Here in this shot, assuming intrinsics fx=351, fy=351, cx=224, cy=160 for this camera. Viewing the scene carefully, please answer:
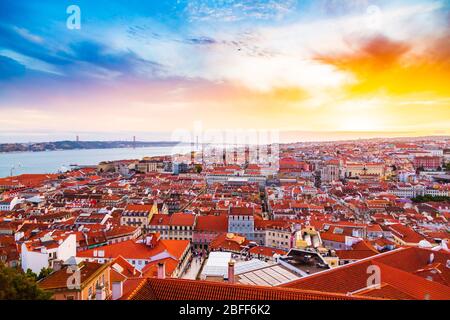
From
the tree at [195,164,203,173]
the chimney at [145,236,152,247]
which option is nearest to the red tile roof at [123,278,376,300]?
the chimney at [145,236,152,247]

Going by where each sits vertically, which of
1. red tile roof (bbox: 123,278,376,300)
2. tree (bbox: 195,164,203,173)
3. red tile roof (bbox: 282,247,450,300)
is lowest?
tree (bbox: 195,164,203,173)

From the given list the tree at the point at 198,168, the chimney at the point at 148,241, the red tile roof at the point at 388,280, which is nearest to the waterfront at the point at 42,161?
the tree at the point at 198,168

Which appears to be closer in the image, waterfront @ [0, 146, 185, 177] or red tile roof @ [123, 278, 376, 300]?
red tile roof @ [123, 278, 376, 300]

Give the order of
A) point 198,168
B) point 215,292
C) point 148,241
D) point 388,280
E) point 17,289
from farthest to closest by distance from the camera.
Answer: point 198,168
point 148,241
point 388,280
point 17,289
point 215,292

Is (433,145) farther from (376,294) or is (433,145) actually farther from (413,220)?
(376,294)

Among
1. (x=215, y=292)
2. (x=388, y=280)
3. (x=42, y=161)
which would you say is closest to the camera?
(x=215, y=292)

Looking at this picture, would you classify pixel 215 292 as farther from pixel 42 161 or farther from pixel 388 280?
pixel 42 161

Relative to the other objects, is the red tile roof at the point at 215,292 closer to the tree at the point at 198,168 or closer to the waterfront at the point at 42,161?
the waterfront at the point at 42,161

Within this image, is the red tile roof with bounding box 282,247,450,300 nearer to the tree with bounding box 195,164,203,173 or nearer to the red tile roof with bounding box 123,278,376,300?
the red tile roof with bounding box 123,278,376,300

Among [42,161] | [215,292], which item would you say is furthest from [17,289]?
[42,161]
